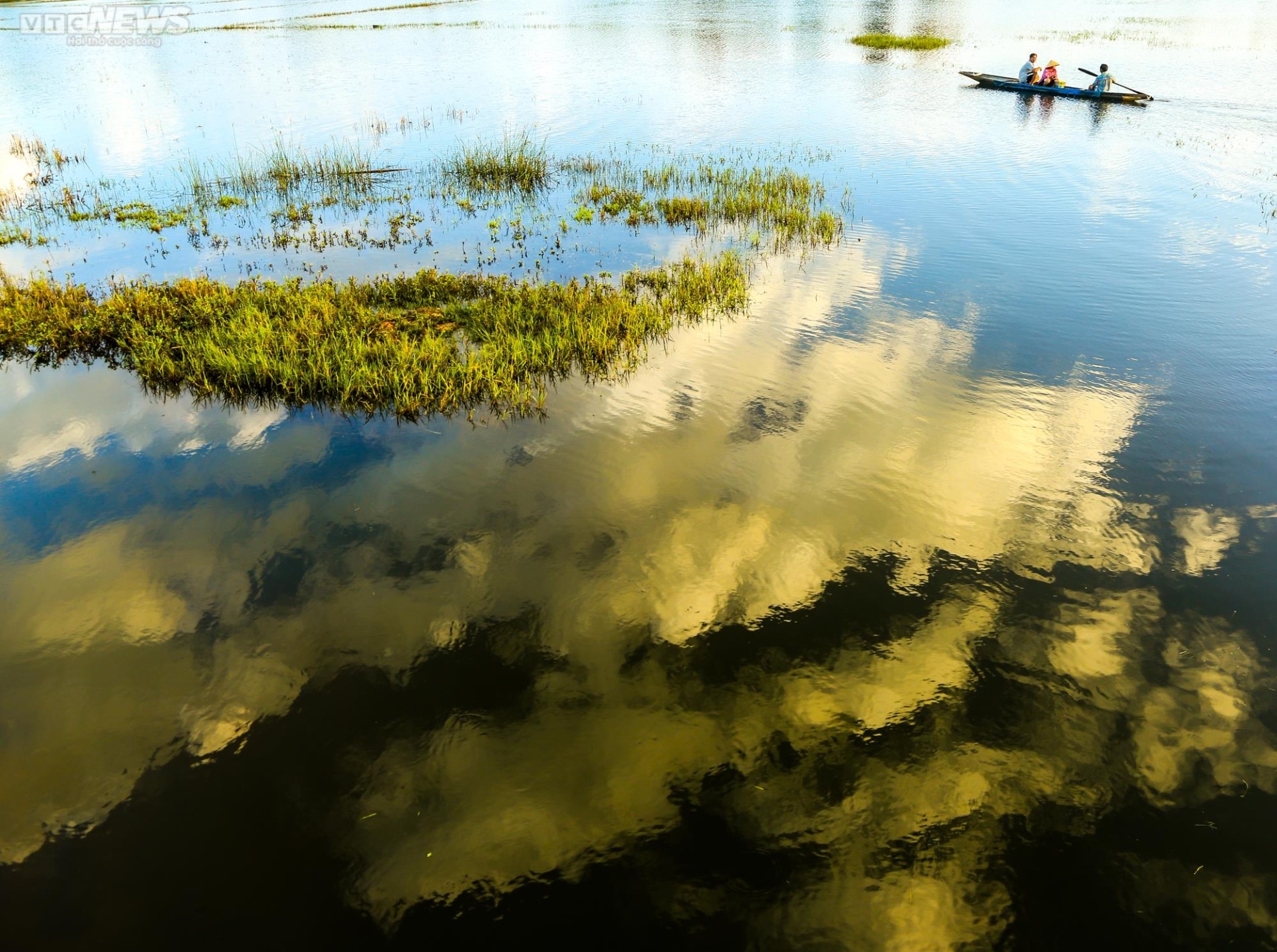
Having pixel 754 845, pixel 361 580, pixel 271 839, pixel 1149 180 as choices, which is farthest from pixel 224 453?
pixel 1149 180

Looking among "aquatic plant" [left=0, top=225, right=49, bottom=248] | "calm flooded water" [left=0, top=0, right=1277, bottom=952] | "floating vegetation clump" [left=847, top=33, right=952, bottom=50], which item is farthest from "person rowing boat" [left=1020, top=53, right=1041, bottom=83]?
"aquatic plant" [left=0, top=225, right=49, bottom=248]

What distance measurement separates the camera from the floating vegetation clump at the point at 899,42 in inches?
1913

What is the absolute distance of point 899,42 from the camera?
162ft

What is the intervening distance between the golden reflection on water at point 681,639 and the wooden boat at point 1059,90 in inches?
1085

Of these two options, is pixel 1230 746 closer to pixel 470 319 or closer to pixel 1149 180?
pixel 470 319

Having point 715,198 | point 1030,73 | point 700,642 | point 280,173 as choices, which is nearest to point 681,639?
point 700,642

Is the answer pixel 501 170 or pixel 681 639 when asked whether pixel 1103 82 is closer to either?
pixel 501 170

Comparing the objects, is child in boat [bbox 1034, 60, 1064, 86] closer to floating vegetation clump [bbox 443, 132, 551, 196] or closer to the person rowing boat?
the person rowing boat

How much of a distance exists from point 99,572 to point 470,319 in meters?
7.37

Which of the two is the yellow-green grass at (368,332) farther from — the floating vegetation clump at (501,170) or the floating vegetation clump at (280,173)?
the floating vegetation clump at (501,170)

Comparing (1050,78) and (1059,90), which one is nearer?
(1059,90)

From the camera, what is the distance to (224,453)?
32.9ft

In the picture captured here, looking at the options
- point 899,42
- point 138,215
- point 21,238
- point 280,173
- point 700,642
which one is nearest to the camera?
point 700,642

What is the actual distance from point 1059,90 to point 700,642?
119ft
